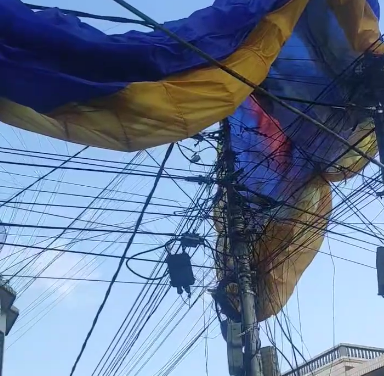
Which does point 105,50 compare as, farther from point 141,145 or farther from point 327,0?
point 327,0

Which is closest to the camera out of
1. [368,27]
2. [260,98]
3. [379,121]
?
[379,121]

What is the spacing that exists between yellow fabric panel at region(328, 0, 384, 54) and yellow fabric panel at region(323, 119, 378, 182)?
1.00 m

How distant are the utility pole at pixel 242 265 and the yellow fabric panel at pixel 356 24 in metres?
2.33

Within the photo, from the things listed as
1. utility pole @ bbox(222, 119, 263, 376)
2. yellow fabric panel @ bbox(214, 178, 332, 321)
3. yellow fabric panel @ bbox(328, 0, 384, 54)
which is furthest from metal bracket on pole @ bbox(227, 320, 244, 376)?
yellow fabric panel @ bbox(328, 0, 384, 54)

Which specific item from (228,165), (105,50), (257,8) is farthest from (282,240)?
(105,50)

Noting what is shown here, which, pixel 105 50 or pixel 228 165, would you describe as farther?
pixel 228 165

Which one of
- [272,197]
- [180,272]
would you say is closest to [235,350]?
[180,272]

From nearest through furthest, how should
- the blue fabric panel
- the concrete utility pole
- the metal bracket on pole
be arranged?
the blue fabric panel, the metal bracket on pole, the concrete utility pole

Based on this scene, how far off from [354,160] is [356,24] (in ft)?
6.14

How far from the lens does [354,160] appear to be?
33.6 ft

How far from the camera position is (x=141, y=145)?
Result: 770 cm

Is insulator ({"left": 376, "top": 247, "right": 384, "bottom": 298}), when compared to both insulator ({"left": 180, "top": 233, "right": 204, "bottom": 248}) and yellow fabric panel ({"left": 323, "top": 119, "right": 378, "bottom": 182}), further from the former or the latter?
insulator ({"left": 180, "top": 233, "right": 204, "bottom": 248})

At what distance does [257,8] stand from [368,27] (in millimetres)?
1526

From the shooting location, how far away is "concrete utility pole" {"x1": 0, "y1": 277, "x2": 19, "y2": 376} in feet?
47.1
